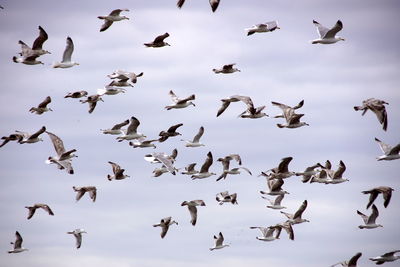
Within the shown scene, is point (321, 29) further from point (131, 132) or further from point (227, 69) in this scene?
point (131, 132)

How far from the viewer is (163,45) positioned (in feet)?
158

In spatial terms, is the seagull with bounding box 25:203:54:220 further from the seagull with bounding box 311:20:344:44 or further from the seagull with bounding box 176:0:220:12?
the seagull with bounding box 311:20:344:44

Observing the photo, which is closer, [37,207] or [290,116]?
[290,116]

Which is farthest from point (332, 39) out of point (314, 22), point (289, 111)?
point (289, 111)

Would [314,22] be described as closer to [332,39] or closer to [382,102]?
[332,39]

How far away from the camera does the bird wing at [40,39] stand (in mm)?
48844

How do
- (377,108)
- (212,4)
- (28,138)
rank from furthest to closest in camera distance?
(28,138), (377,108), (212,4)

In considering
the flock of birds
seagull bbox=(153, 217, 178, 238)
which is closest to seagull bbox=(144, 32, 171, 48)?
the flock of birds

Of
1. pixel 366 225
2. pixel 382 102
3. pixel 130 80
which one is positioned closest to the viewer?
pixel 382 102

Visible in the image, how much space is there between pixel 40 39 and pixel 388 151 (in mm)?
16433

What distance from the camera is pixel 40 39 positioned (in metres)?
49.2

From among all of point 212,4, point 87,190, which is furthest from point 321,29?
point 87,190

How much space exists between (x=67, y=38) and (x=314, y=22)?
38.4 ft

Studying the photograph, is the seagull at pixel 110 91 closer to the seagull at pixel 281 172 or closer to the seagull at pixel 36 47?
the seagull at pixel 36 47
